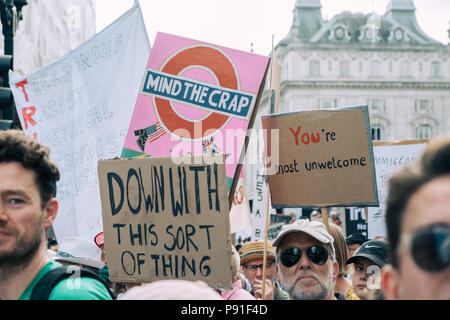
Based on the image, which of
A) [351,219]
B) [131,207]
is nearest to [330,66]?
[351,219]

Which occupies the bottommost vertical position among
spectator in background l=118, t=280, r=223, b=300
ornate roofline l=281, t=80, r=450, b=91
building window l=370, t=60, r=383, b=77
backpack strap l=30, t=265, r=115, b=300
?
backpack strap l=30, t=265, r=115, b=300

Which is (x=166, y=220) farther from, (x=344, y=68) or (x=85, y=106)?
(x=344, y=68)

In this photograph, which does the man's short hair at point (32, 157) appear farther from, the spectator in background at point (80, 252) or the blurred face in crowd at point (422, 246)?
the spectator in background at point (80, 252)

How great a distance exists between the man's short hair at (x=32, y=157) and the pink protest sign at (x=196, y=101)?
1.88m

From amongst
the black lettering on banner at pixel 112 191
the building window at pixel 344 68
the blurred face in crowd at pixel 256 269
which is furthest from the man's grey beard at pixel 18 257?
the building window at pixel 344 68

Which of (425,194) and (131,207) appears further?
(131,207)

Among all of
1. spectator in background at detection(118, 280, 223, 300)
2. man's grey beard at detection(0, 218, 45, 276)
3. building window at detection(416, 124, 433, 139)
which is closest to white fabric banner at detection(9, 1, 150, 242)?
man's grey beard at detection(0, 218, 45, 276)

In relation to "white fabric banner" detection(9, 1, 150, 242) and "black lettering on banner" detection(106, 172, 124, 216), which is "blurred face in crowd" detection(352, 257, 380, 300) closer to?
"black lettering on banner" detection(106, 172, 124, 216)

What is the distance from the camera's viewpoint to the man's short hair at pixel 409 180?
143 centimetres

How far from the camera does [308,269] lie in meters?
3.67

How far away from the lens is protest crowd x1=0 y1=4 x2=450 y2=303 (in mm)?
1466
